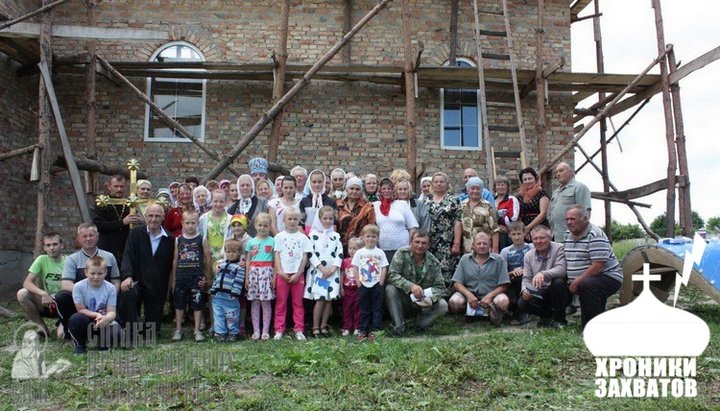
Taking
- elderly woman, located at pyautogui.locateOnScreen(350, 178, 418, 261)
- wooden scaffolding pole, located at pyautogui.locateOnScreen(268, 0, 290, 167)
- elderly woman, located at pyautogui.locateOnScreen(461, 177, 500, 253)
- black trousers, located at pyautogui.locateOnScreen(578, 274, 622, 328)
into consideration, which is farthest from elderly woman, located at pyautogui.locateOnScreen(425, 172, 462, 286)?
wooden scaffolding pole, located at pyautogui.locateOnScreen(268, 0, 290, 167)

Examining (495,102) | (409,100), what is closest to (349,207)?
(409,100)

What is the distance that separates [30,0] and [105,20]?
4.19ft

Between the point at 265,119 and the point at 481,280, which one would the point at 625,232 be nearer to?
the point at 265,119

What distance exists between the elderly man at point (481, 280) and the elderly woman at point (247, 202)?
2248 millimetres

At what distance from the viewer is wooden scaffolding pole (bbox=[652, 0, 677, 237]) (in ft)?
36.0

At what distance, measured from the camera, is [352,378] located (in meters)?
4.71

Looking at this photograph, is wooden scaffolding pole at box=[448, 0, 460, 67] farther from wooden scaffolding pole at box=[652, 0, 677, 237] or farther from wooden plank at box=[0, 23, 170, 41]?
wooden plank at box=[0, 23, 170, 41]

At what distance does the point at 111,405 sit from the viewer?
14.7 ft

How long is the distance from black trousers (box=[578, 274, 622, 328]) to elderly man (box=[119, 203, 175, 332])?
4.16 metres

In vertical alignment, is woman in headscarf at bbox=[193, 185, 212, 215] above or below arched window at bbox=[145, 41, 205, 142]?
below

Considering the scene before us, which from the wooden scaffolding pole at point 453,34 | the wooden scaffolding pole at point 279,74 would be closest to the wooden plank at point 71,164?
the wooden scaffolding pole at point 279,74

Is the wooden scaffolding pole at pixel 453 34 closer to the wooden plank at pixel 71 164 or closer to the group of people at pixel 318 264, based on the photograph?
the group of people at pixel 318 264

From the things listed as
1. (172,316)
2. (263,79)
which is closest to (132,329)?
(172,316)

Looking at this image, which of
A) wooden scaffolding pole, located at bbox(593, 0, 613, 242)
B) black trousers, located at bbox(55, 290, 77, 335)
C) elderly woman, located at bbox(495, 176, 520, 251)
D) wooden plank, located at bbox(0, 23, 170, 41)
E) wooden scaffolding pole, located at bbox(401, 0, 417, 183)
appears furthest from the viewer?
wooden scaffolding pole, located at bbox(593, 0, 613, 242)
